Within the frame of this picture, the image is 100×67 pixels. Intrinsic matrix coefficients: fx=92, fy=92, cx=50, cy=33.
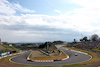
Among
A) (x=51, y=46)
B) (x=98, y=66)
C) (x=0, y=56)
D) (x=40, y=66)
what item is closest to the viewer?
(x=98, y=66)

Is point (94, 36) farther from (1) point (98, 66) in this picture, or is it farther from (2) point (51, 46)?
(1) point (98, 66)

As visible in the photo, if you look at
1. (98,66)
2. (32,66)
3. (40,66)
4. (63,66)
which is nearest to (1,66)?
(32,66)

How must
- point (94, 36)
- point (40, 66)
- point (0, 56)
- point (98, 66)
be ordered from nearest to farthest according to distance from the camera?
point (98, 66)
point (40, 66)
point (0, 56)
point (94, 36)

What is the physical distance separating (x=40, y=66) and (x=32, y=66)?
8.91 ft

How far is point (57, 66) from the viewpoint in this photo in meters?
30.0

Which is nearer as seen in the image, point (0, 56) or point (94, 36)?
point (0, 56)

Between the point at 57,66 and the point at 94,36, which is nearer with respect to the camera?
the point at 57,66

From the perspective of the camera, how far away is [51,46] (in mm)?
92500

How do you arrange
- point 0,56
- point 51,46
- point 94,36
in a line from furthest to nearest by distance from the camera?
point 94,36, point 51,46, point 0,56

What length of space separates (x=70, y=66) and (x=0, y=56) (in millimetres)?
39744

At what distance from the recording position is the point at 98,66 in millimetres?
28359

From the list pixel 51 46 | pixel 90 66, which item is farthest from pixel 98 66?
pixel 51 46

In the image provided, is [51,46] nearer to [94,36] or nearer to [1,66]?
[1,66]

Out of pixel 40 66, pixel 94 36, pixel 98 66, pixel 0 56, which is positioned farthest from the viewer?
pixel 94 36
